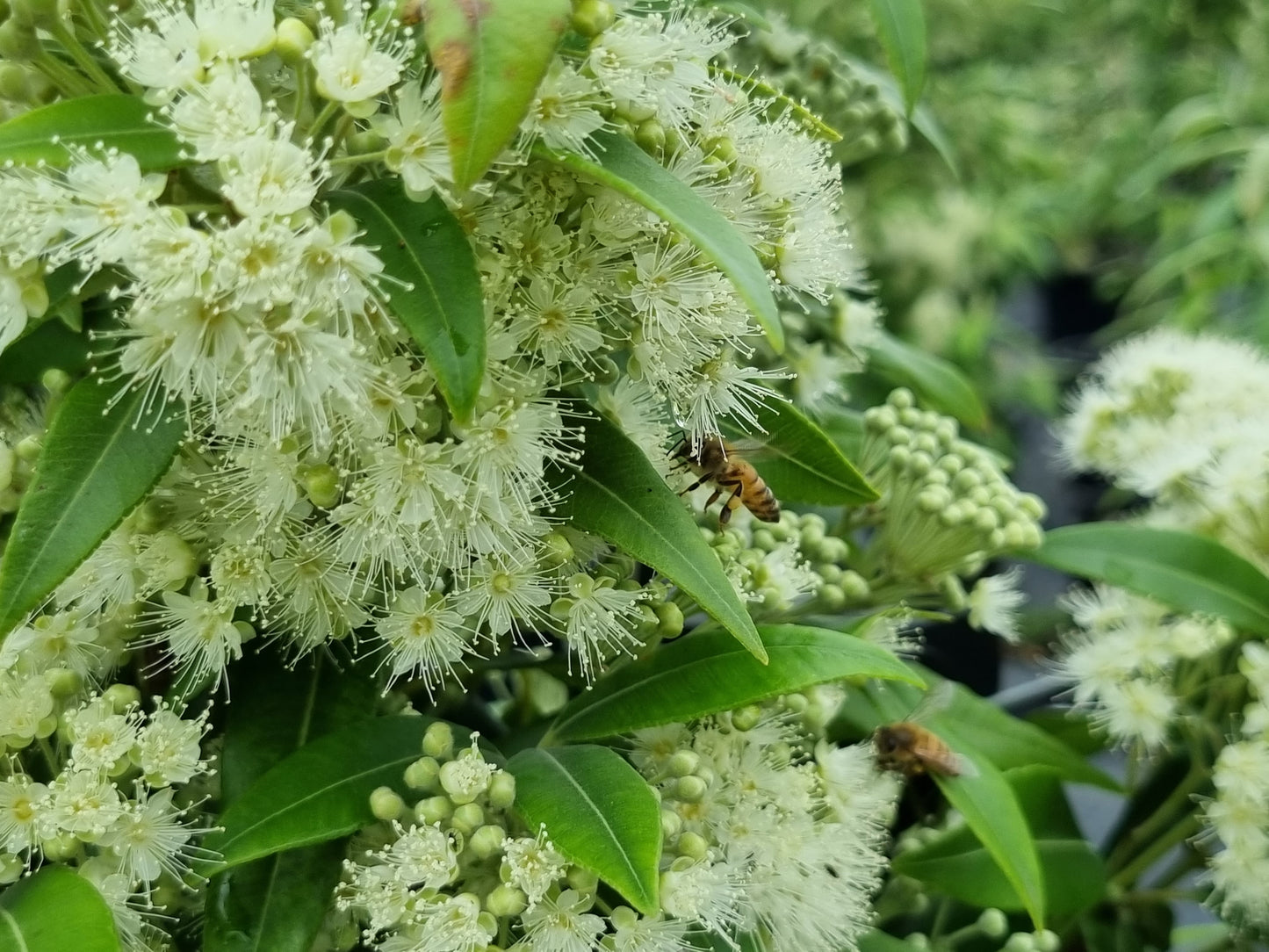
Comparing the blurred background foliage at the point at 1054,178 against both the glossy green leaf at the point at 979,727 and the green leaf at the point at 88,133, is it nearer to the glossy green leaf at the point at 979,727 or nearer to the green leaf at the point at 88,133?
the glossy green leaf at the point at 979,727

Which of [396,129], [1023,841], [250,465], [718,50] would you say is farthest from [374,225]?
[1023,841]

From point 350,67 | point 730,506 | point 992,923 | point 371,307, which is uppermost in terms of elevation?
point 350,67

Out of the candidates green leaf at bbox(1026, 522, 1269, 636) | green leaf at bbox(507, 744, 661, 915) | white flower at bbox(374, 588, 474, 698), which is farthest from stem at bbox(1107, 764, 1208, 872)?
white flower at bbox(374, 588, 474, 698)

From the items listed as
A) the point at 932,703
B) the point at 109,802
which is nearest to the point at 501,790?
the point at 109,802

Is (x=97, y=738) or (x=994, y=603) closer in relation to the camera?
(x=97, y=738)

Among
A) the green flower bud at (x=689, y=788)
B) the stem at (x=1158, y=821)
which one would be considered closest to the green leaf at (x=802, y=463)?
the green flower bud at (x=689, y=788)

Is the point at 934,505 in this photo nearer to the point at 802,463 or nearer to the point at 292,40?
the point at 802,463
